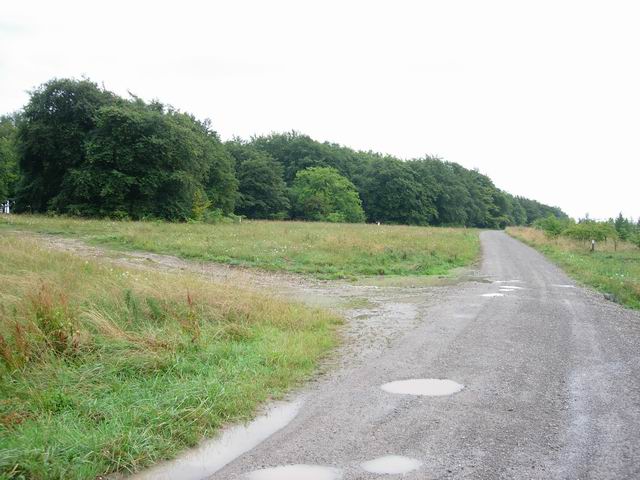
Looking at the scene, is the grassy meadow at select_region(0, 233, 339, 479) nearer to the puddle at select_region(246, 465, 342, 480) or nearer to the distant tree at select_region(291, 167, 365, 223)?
the puddle at select_region(246, 465, 342, 480)

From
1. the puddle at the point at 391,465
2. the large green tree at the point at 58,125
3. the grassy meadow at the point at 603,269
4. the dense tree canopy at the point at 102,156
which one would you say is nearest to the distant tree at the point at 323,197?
the dense tree canopy at the point at 102,156

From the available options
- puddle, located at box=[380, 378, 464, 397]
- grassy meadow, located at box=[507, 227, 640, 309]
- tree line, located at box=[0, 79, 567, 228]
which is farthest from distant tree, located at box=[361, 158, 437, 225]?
puddle, located at box=[380, 378, 464, 397]

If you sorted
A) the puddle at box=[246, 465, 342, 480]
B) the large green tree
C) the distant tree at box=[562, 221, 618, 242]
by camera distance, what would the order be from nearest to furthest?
1. the puddle at box=[246, 465, 342, 480]
2. the distant tree at box=[562, 221, 618, 242]
3. the large green tree

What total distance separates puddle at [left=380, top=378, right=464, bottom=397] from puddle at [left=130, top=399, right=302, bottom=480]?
128 centimetres

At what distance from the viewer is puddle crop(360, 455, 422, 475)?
13.6ft

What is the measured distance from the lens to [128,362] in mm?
6414

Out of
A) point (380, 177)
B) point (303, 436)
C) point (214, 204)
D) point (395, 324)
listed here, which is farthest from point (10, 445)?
point (380, 177)

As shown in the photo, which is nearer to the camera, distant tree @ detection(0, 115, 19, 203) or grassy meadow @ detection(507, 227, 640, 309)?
grassy meadow @ detection(507, 227, 640, 309)

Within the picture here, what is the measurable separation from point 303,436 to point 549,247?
1360 inches

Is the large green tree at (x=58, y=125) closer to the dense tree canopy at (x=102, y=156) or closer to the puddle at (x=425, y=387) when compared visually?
the dense tree canopy at (x=102, y=156)

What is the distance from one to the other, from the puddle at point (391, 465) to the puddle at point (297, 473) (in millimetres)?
271

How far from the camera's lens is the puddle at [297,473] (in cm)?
409

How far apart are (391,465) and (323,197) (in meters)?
75.3

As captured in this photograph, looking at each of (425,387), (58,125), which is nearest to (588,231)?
(425,387)
